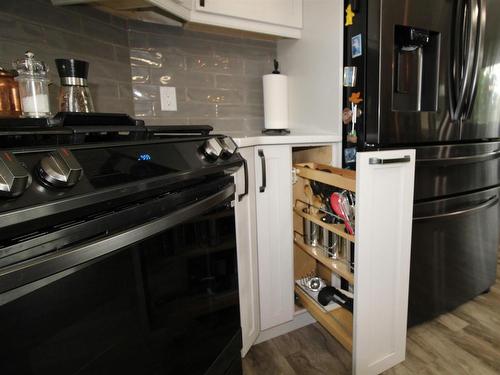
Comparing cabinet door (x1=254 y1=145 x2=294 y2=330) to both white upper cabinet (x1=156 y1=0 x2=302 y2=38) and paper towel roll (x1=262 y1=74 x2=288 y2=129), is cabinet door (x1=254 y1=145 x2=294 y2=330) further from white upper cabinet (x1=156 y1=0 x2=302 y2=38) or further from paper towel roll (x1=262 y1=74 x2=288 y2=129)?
white upper cabinet (x1=156 y1=0 x2=302 y2=38)

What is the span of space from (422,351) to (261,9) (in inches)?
70.8

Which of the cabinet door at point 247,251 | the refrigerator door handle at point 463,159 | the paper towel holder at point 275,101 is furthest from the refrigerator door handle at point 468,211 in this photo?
the paper towel holder at point 275,101

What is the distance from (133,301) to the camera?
547mm

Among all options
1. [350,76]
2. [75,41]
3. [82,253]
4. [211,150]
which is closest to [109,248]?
[82,253]

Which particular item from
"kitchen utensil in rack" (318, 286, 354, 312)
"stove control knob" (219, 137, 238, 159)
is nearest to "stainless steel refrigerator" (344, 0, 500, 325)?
"kitchen utensil in rack" (318, 286, 354, 312)

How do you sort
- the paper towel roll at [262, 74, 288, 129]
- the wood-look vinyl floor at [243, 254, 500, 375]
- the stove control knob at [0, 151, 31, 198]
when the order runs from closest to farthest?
the stove control knob at [0, 151, 31, 198]
the wood-look vinyl floor at [243, 254, 500, 375]
the paper towel roll at [262, 74, 288, 129]

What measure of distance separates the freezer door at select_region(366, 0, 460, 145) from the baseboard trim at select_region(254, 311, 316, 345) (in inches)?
38.1

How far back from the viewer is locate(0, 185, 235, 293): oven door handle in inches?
13.2

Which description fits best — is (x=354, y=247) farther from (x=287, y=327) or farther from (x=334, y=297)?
(x=287, y=327)

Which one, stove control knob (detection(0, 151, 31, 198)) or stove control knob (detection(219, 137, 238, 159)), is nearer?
stove control knob (detection(0, 151, 31, 198))

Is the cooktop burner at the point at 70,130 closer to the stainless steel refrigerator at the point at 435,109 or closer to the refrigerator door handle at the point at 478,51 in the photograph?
the stainless steel refrigerator at the point at 435,109

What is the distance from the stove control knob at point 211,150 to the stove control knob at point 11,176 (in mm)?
389

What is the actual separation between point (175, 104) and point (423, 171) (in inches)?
50.2

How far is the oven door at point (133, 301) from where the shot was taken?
0.38 metres
